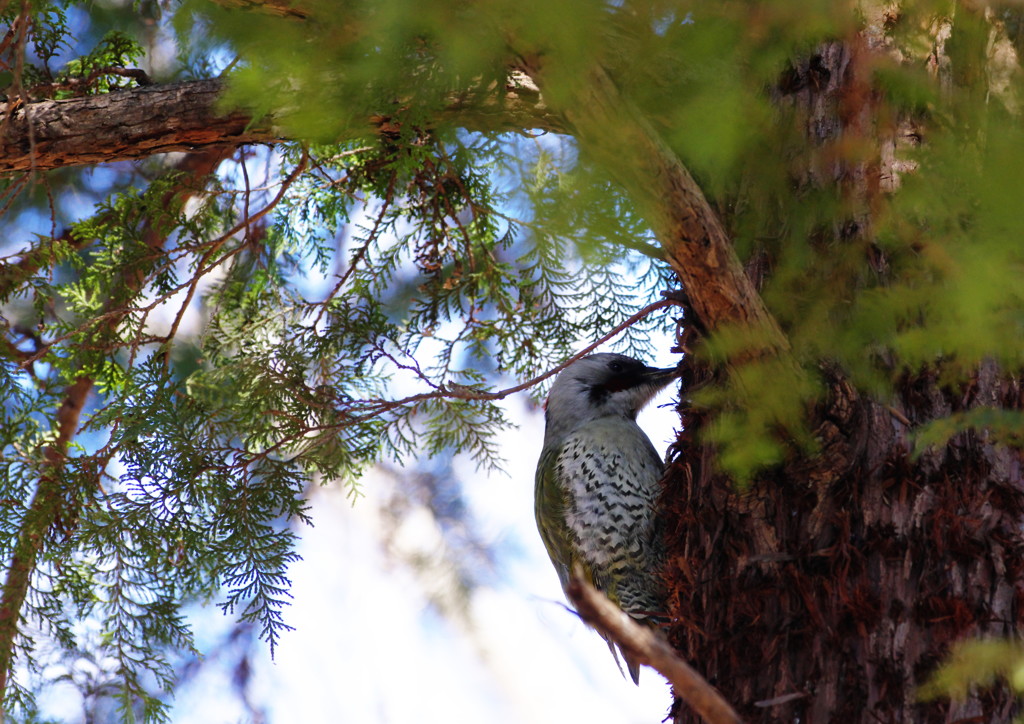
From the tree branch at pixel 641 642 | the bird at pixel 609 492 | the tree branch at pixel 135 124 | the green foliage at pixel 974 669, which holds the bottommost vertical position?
the green foliage at pixel 974 669

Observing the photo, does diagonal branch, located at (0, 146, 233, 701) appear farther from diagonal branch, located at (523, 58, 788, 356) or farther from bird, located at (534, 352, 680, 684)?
diagonal branch, located at (523, 58, 788, 356)

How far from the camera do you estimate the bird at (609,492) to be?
400 cm

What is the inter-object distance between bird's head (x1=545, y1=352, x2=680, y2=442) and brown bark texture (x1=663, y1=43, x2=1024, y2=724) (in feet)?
7.09

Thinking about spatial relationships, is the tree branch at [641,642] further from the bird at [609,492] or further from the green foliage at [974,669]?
the bird at [609,492]

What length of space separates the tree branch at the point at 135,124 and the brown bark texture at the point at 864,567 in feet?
5.57

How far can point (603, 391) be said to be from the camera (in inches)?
194

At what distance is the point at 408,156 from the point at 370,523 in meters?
5.58

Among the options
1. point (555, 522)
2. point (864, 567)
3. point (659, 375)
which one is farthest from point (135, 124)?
point (864, 567)

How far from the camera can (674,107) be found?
7.90ft

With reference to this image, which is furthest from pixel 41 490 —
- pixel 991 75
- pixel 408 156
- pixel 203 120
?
pixel 991 75

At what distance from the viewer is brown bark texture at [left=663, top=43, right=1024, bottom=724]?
2.21 meters

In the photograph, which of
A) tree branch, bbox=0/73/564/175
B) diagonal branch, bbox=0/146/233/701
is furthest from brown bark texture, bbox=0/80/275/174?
diagonal branch, bbox=0/146/233/701

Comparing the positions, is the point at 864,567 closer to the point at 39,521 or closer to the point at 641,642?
the point at 641,642

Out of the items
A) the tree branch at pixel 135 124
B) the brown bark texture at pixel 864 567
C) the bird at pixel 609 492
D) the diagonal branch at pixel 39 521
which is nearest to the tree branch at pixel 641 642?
the brown bark texture at pixel 864 567
